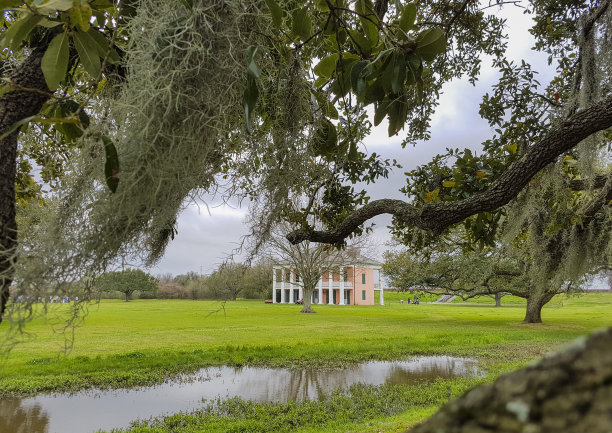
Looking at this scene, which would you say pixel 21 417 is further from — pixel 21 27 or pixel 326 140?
pixel 21 27

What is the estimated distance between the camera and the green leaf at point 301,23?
4.38ft

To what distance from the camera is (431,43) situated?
1.32 metres

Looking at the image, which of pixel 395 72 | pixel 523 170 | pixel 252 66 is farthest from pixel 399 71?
pixel 523 170

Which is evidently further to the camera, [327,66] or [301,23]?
[327,66]

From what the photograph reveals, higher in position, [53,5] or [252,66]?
[53,5]

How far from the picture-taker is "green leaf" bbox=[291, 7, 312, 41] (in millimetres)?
1334

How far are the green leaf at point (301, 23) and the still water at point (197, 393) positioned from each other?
4.82 m

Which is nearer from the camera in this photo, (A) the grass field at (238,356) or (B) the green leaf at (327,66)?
(B) the green leaf at (327,66)

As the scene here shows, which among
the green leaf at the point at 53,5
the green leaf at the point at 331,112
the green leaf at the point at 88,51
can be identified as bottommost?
the green leaf at the point at 53,5

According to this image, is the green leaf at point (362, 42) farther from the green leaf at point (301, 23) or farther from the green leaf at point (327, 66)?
the green leaf at point (301, 23)

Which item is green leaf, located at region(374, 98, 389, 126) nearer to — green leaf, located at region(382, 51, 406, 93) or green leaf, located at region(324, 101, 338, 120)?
green leaf, located at region(382, 51, 406, 93)

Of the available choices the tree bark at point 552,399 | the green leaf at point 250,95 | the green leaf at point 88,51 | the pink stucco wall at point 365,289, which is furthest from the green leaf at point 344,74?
the pink stucco wall at point 365,289

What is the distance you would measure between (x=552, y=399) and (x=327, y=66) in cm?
153

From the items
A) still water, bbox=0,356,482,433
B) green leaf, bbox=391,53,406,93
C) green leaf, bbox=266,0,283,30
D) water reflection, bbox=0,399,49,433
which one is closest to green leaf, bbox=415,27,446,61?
green leaf, bbox=391,53,406,93
